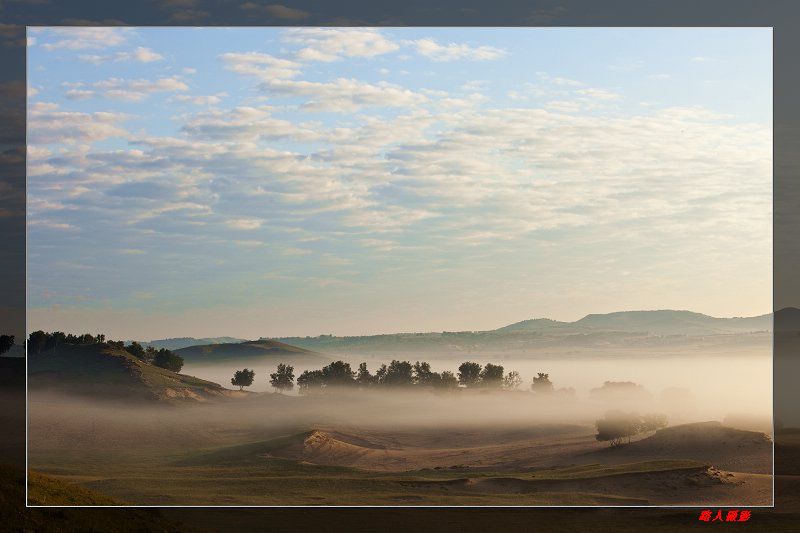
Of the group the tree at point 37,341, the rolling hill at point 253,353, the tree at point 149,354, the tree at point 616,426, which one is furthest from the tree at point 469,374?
the tree at point 37,341

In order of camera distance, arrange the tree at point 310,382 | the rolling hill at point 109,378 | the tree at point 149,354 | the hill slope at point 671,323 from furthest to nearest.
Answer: the tree at point 310,382 → the rolling hill at point 109,378 → the tree at point 149,354 → the hill slope at point 671,323

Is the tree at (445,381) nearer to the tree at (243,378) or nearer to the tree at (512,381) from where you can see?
the tree at (512,381)

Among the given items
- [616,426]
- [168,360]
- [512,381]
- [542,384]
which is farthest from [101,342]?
[616,426]

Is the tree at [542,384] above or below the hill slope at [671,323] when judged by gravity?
below

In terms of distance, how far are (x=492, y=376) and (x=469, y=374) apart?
27.9 inches

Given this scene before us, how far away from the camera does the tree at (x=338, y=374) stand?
85.5 ft

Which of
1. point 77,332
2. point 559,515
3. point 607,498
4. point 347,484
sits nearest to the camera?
point 77,332

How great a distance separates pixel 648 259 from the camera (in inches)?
948

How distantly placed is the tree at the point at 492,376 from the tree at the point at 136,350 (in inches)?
405

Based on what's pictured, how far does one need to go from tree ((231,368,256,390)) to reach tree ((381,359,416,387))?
3970 millimetres

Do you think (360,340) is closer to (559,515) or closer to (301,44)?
(301,44)

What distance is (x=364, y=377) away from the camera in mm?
26531

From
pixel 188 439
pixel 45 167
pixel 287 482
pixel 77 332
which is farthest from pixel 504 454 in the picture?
pixel 45 167

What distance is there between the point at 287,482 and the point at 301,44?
13.5m
